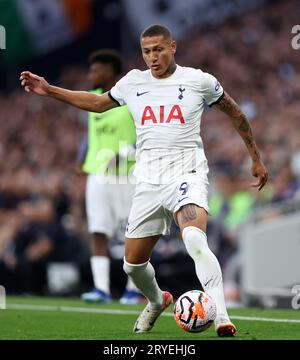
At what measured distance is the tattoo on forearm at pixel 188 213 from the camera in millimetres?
7012

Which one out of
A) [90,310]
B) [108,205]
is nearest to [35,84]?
[90,310]

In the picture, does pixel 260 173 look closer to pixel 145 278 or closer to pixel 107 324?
pixel 145 278

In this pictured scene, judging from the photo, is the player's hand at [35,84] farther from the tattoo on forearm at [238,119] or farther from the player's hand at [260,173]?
the player's hand at [260,173]

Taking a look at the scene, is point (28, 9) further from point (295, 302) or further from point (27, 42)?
point (295, 302)

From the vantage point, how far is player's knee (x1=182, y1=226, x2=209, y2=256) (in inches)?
270

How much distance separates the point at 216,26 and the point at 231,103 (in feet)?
55.2

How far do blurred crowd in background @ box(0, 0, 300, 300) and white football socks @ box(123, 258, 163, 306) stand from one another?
4599 millimetres

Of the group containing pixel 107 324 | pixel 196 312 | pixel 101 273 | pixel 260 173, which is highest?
pixel 260 173

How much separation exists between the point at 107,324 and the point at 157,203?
1501 millimetres

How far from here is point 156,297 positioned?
7.59 m

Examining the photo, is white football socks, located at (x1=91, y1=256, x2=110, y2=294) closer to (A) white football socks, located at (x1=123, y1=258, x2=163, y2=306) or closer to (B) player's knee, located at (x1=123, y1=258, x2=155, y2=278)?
(A) white football socks, located at (x1=123, y1=258, x2=163, y2=306)

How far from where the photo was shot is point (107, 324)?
8352mm

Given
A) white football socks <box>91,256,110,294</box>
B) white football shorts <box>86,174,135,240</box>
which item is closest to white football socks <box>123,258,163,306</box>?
white football socks <box>91,256,110,294</box>
